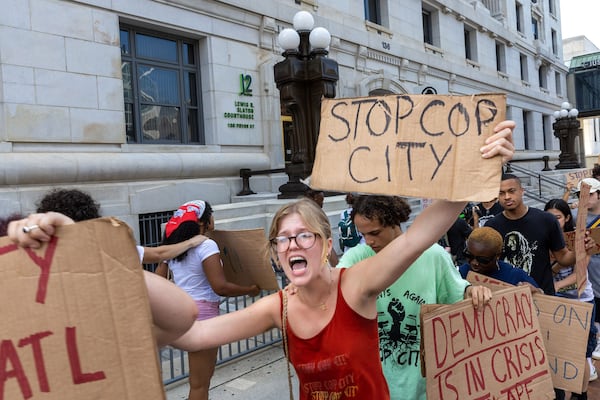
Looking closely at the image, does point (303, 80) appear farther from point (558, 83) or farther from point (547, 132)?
point (558, 83)

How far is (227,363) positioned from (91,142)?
19.3 feet

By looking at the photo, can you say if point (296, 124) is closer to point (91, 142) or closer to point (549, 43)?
point (91, 142)

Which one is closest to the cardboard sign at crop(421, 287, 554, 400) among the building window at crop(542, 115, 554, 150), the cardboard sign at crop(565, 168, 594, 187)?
the cardboard sign at crop(565, 168, 594, 187)

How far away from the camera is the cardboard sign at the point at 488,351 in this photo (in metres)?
2.08

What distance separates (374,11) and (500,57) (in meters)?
12.1

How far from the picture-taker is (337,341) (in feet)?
5.72

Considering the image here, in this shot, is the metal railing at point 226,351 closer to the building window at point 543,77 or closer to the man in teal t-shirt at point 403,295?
the man in teal t-shirt at point 403,295

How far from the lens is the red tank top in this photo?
1.74 meters

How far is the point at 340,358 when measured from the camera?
68.3 inches

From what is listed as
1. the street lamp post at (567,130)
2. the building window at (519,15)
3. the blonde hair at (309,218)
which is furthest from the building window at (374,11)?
the blonde hair at (309,218)

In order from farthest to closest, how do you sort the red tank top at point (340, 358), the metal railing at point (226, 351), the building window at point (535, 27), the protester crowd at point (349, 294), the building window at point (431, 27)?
the building window at point (535, 27), the building window at point (431, 27), the metal railing at point (226, 351), the red tank top at point (340, 358), the protester crowd at point (349, 294)

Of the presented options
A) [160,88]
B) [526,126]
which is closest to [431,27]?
[526,126]

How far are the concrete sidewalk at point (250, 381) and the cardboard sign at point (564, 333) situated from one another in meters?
2.30

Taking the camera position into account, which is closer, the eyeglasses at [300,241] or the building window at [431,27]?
the eyeglasses at [300,241]
